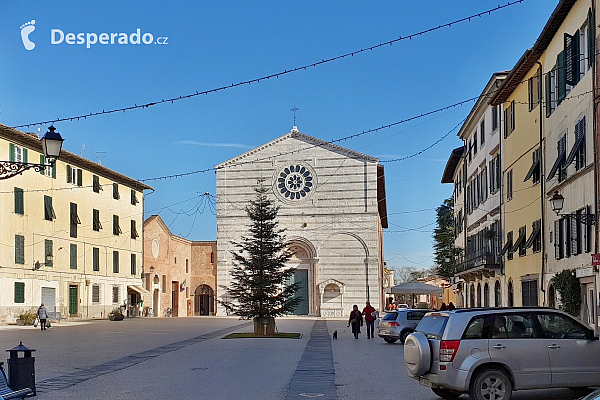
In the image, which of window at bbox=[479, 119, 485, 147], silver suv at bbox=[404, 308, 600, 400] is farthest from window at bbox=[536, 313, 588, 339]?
window at bbox=[479, 119, 485, 147]

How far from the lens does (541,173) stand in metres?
27.4

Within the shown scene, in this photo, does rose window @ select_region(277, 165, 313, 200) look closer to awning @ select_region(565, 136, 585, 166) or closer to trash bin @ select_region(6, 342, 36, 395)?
awning @ select_region(565, 136, 585, 166)

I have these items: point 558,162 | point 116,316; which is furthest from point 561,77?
point 116,316

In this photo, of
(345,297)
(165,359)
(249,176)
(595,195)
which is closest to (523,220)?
(595,195)

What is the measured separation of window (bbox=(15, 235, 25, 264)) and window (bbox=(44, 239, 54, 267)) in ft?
8.92

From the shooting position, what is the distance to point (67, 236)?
4897 centimetres

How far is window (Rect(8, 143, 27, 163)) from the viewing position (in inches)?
1630

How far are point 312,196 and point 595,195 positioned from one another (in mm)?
44739

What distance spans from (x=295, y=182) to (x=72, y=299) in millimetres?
22793

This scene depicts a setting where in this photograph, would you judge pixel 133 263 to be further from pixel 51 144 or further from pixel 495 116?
pixel 51 144

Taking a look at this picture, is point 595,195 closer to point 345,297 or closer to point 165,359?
point 165,359

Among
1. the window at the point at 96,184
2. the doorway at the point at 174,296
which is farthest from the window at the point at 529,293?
the doorway at the point at 174,296

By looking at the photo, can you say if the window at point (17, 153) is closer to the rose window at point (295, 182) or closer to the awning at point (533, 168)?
the rose window at point (295, 182)

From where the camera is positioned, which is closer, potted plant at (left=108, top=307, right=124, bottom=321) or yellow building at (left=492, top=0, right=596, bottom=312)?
yellow building at (left=492, top=0, right=596, bottom=312)
